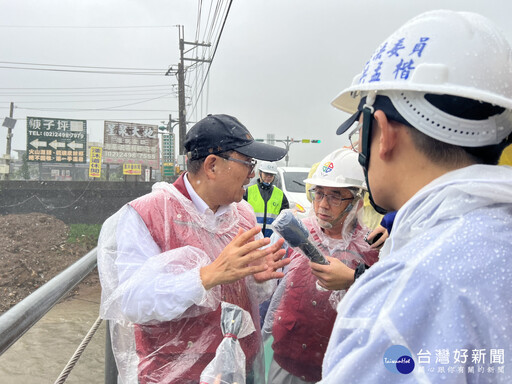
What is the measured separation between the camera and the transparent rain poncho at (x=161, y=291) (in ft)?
4.42

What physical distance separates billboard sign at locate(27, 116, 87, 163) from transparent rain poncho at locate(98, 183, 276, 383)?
65.9 ft

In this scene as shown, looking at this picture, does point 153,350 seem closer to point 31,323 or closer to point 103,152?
point 31,323

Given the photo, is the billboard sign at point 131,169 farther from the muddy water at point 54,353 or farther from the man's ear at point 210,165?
the man's ear at point 210,165

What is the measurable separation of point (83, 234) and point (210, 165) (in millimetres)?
11576

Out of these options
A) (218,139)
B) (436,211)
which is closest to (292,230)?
(218,139)

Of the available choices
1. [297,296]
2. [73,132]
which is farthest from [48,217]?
[297,296]

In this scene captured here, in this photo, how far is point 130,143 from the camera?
21.4 metres

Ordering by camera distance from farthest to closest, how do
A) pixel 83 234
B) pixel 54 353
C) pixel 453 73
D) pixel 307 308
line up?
pixel 83 234 < pixel 54 353 < pixel 307 308 < pixel 453 73

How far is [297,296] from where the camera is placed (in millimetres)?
2020

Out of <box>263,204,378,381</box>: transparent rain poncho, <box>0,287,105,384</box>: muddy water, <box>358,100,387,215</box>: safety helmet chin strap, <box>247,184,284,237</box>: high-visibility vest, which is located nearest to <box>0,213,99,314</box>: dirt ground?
<box>0,287,105,384</box>: muddy water

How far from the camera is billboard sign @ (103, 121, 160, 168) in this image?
21.0 meters

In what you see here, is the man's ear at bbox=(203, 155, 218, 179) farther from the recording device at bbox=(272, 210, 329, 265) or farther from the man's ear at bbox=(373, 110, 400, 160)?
the man's ear at bbox=(373, 110, 400, 160)

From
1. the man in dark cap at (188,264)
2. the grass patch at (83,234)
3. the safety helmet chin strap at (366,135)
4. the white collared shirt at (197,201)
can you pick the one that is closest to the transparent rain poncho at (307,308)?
the man in dark cap at (188,264)

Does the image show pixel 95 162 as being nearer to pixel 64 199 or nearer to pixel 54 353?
pixel 64 199
